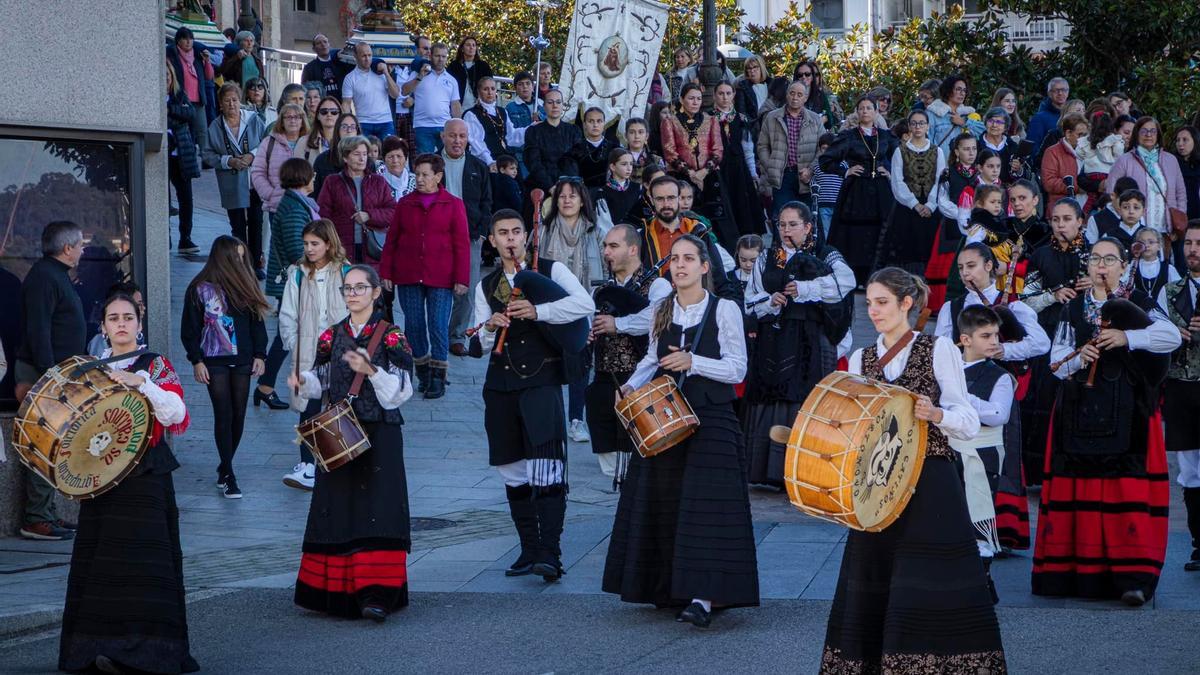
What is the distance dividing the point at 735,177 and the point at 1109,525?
9.33m

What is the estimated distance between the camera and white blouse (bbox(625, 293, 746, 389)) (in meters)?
8.72

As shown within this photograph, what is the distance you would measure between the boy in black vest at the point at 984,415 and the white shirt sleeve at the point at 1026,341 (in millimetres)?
514

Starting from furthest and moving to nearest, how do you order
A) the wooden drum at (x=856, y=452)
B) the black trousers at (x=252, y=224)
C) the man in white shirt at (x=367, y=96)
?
the man in white shirt at (x=367, y=96)
the black trousers at (x=252, y=224)
the wooden drum at (x=856, y=452)

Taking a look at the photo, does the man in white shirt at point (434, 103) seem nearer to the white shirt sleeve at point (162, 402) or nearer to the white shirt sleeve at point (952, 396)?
the white shirt sleeve at point (162, 402)

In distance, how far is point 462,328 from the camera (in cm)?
1627

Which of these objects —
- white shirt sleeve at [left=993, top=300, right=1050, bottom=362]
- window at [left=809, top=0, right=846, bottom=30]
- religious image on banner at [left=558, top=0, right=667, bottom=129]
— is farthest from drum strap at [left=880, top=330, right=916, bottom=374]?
window at [left=809, top=0, right=846, bottom=30]

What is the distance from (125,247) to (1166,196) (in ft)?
31.4

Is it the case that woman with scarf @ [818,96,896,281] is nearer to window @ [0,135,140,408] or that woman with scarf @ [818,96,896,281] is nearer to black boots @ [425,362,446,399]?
black boots @ [425,362,446,399]

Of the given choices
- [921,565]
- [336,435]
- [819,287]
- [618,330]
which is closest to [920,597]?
[921,565]

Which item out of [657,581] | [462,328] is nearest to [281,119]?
[462,328]

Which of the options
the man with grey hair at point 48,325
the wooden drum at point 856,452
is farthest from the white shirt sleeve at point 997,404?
the man with grey hair at point 48,325

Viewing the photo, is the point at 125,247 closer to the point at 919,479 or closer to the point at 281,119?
the point at 281,119

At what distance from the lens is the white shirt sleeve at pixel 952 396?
708 centimetres

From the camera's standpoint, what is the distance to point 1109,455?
9.20 m
